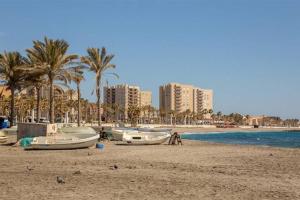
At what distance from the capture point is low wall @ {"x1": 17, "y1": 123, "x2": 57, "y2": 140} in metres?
34.9

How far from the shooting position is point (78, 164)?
19.7 meters

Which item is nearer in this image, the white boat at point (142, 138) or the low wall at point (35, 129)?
the low wall at point (35, 129)

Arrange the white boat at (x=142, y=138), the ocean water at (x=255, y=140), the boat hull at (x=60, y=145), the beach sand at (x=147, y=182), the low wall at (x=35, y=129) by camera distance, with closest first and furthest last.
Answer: the beach sand at (x=147, y=182), the boat hull at (x=60, y=145), the low wall at (x=35, y=129), the white boat at (x=142, y=138), the ocean water at (x=255, y=140)

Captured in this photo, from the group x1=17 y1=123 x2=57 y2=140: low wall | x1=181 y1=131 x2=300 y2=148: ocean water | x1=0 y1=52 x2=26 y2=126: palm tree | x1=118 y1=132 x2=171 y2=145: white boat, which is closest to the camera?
x1=17 y1=123 x2=57 y2=140: low wall

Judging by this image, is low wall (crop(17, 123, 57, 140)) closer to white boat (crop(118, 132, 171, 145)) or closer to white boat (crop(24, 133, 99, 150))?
white boat (crop(24, 133, 99, 150))

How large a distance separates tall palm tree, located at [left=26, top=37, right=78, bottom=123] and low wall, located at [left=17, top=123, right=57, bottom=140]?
11928 mm

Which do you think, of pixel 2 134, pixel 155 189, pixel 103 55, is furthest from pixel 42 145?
pixel 103 55

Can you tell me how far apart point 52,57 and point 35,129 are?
14081 millimetres

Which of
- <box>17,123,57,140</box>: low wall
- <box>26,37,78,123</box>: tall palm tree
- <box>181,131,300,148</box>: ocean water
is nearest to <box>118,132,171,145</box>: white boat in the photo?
<box>17,123,57,140</box>: low wall

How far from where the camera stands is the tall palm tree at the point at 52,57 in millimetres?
47875

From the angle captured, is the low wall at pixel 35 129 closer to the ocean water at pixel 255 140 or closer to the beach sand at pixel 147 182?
the beach sand at pixel 147 182

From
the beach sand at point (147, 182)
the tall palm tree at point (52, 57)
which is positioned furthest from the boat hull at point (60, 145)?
the tall palm tree at point (52, 57)

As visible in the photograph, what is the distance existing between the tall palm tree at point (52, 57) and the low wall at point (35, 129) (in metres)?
11.9

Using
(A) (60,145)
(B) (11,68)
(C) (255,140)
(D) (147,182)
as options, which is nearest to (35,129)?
(A) (60,145)
